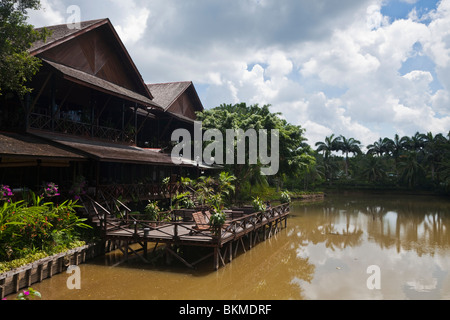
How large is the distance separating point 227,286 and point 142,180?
9.68 metres

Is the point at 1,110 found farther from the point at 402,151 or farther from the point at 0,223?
the point at 402,151

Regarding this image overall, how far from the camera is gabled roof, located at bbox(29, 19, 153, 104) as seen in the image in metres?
15.7

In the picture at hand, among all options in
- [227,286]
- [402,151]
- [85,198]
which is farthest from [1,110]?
[402,151]

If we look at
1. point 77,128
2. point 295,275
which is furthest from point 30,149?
point 295,275

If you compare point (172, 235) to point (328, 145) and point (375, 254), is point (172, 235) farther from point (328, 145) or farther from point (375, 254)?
point (328, 145)

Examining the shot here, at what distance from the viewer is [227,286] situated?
1137cm

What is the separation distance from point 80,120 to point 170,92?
12.3 meters

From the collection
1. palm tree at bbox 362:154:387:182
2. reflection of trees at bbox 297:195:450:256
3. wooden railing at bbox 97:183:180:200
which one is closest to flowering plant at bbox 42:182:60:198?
wooden railing at bbox 97:183:180:200

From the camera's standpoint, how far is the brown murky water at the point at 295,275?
10.5 meters

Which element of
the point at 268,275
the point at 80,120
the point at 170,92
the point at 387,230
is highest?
the point at 170,92

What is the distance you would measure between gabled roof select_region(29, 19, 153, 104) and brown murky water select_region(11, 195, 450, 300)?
32.6ft

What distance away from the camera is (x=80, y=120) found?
60.5 feet

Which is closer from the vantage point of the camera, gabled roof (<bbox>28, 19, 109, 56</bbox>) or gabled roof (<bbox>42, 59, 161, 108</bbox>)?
gabled roof (<bbox>42, 59, 161, 108</bbox>)

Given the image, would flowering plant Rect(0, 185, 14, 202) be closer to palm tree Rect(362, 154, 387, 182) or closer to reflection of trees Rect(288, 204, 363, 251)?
reflection of trees Rect(288, 204, 363, 251)
